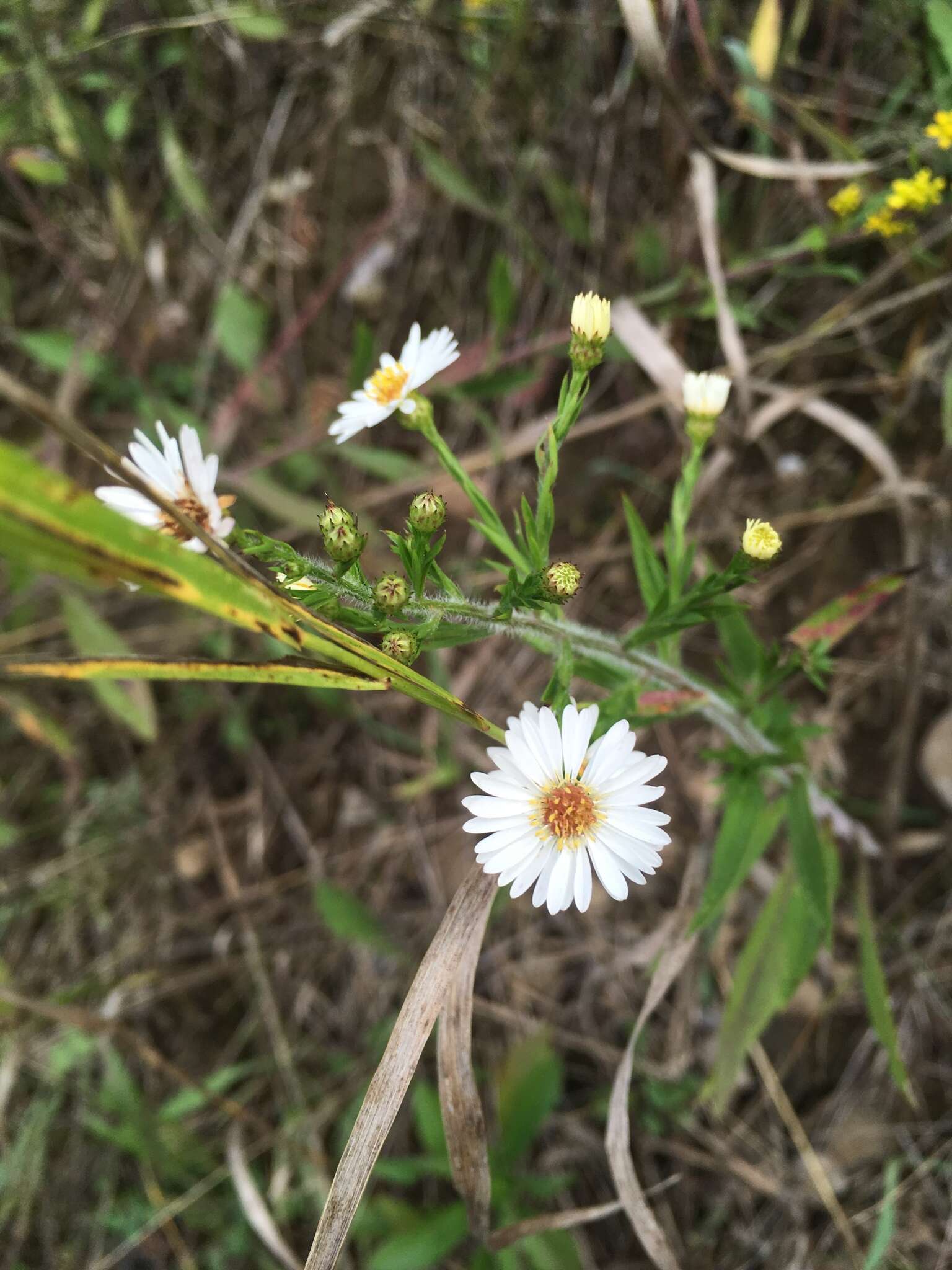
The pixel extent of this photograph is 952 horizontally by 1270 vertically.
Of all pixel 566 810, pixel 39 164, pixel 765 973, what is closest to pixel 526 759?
pixel 566 810

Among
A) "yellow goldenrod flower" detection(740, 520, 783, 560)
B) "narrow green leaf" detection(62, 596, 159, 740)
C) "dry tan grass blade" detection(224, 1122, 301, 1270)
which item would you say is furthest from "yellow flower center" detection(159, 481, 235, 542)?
"dry tan grass blade" detection(224, 1122, 301, 1270)

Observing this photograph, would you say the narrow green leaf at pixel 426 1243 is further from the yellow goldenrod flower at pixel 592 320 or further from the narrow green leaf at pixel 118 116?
the narrow green leaf at pixel 118 116

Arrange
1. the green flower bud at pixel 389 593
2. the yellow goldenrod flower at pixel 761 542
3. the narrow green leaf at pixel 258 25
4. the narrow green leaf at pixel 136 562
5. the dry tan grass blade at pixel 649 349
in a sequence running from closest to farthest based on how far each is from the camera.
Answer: the narrow green leaf at pixel 136 562
the green flower bud at pixel 389 593
the yellow goldenrod flower at pixel 761 542
the dry tan grass blade at pixel 649 349
the narrow green leaf at pixel 258 25

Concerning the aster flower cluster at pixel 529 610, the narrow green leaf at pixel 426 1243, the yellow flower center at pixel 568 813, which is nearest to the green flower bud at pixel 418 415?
the aster flower cluster at pixel 529 610

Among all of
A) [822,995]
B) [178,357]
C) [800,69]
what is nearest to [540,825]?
[822,995]

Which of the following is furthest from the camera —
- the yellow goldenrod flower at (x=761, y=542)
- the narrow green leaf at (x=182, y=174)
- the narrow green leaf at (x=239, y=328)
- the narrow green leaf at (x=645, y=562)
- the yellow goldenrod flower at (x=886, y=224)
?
the narrow green leaf at (x=239, y=328)

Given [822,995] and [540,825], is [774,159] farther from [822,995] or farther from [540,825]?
[822,995]

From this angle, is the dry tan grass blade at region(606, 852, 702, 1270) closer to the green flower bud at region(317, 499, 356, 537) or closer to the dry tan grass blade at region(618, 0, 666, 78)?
the green flower bud at region(317, 499, 356, 537)
